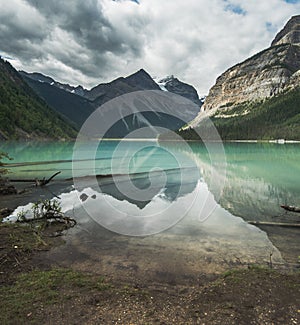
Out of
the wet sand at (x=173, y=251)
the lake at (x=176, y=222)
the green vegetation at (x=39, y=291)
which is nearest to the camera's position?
the green vegetation at (x=39, y=291)

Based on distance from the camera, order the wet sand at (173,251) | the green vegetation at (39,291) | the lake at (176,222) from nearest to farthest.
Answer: the green vegetation at (39,291), the wet sand at (173,251), the lake at (176,222)

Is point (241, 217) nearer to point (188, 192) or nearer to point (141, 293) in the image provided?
point (188, 192)

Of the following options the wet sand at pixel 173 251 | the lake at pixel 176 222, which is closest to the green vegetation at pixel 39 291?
the wet sand at pixel 173 251

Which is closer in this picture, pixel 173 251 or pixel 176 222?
pixel 173 251

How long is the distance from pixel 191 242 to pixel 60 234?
665 cm

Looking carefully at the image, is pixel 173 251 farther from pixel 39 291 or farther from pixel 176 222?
pixel 39 291

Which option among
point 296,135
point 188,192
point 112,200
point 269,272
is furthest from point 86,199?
point 296,135

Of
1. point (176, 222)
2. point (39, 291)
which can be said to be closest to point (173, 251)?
point (176, 222)

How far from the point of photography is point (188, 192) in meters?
25.2

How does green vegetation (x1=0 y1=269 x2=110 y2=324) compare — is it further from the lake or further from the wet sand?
the lake

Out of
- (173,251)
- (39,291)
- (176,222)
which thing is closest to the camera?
(39,291)

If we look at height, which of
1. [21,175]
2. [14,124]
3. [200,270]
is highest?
[14,124]

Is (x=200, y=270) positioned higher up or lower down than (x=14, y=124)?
lower down

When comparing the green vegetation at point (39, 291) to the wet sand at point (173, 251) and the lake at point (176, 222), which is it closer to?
the wet sand at point (173, 251)
